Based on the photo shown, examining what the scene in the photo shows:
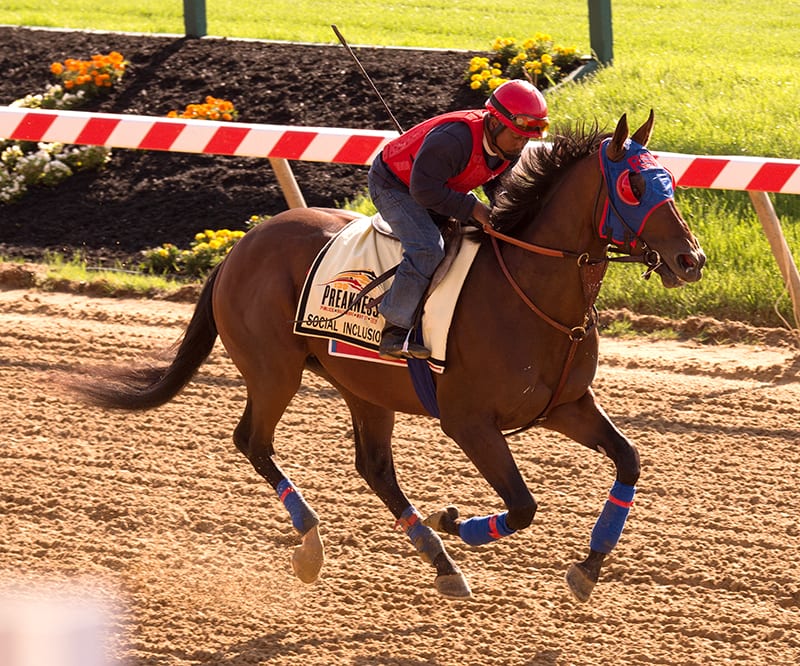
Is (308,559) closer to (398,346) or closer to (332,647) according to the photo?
(332,647)

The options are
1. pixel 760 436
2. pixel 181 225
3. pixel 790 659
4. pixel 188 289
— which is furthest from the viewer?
pixel 181 225

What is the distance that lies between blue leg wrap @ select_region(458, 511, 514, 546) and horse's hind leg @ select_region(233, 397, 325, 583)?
63 cm

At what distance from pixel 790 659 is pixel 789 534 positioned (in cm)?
108

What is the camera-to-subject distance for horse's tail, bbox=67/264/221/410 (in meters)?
6.15

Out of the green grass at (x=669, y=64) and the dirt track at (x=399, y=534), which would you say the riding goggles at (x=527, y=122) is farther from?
the dirt track at (x=399, y=534)

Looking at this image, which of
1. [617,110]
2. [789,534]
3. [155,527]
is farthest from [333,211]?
[617,110]

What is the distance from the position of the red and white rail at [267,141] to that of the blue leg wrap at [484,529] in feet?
11.2

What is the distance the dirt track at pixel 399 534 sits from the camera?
5.04 meters

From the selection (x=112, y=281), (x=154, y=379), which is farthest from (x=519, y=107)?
(x=112, y=281)

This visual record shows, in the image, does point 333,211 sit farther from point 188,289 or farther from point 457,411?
point 188,289

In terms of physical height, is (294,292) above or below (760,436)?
above

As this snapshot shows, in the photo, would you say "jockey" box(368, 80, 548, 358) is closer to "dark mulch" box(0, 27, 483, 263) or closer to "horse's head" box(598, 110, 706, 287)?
"horse's head" box(598, 110, 706, 287)

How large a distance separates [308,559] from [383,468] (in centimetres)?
64

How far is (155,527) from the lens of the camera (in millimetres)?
6055
